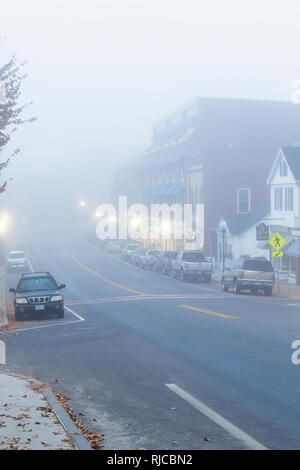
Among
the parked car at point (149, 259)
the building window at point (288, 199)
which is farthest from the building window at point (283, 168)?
the parked car at point (149, 259)

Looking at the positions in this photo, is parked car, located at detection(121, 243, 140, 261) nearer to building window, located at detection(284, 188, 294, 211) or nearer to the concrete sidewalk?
building window, located at detection(284, 188, 294, 211)

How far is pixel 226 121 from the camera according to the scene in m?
68.0

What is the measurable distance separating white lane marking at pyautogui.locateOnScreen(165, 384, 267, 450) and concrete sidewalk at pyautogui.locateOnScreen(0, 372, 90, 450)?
195 centimetres

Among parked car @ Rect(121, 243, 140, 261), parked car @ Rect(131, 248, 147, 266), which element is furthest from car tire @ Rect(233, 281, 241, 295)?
parked car @ Rect(121, 243, 140, 261)

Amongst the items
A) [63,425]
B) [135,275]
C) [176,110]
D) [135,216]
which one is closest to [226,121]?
[176,110]

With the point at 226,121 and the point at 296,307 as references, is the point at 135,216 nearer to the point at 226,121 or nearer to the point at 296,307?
the point at 226,121

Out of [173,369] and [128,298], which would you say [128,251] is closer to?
[128,298]

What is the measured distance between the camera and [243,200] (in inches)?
2596

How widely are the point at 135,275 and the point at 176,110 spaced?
34842 mm

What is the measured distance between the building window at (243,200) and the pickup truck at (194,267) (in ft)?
64.2

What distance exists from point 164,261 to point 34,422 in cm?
4498

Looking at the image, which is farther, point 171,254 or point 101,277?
point 171,254

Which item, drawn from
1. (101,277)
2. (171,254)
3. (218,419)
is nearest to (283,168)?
(171,254)
